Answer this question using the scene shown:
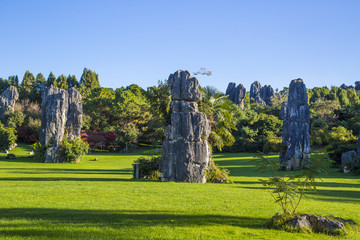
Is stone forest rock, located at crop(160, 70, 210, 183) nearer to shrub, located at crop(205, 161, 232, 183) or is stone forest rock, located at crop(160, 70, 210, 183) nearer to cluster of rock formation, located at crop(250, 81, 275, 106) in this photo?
shrub, located at crop(205, 161, 232, 183)

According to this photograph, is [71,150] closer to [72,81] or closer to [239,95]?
[72,81]

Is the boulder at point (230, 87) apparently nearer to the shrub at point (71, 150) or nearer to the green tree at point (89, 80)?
the green tree at point (89, 80)

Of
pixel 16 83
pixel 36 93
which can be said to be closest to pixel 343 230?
pixel 36 93

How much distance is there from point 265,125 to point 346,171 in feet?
103

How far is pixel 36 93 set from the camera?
85812mm

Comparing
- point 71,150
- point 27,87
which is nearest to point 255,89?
point 27,87

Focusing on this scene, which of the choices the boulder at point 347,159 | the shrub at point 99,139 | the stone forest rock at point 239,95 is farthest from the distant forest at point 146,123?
the stone forest rock at point 239,95

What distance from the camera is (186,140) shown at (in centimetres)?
2100

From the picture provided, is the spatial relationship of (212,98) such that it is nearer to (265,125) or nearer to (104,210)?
(104,210)

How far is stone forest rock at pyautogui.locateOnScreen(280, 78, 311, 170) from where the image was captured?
33.0 metres

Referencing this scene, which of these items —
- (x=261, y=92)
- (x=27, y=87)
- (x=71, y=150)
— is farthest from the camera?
(x=261, y=92)

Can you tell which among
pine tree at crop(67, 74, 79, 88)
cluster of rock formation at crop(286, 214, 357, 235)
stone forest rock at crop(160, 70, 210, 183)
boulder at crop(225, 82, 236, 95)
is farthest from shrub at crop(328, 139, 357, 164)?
pine tree at crop(67, 74, 79, 88)

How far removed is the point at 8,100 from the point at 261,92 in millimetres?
94241

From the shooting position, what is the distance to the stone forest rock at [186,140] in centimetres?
2075
